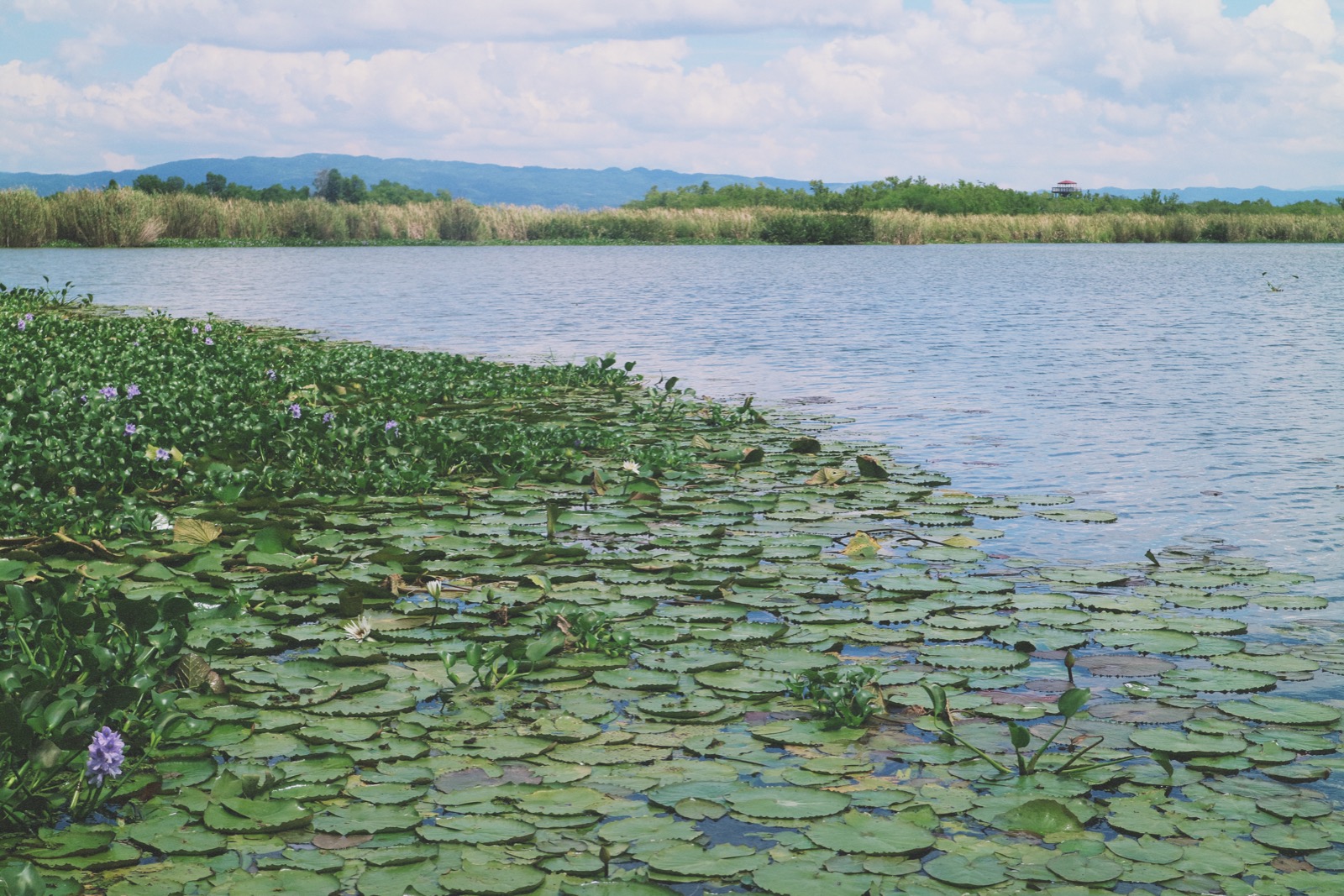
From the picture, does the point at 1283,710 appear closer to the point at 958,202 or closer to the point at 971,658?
the point at 971,658

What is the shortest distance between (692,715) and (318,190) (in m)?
117

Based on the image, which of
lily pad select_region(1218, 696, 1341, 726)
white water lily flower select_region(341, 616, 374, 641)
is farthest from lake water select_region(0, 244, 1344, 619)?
white water lily flower select_region(341, 616, 374, 641)

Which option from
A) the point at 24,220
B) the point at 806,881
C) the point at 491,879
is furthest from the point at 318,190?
the point at 806,881

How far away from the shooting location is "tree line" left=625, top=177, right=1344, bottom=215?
6800 cm

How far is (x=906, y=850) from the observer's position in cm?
265

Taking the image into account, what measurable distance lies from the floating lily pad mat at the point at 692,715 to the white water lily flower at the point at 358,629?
0.05 feet

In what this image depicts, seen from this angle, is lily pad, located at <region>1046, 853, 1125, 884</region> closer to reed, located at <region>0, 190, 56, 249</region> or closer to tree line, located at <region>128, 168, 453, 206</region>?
reed, located at <region>0, 190, 56, 249</region>

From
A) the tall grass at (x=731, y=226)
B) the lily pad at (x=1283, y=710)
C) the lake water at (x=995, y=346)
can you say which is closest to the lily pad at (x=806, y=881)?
the lily pad at (x=1283, y=710)

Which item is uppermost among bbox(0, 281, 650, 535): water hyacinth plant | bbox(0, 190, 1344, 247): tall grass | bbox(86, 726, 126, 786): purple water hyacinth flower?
bbox(0, 190, 1344, 247): tall grass

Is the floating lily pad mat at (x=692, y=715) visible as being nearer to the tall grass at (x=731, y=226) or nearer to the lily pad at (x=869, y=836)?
the lily pad at (x=869, y=836)

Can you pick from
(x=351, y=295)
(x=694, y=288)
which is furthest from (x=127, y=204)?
(x=694, y=288)

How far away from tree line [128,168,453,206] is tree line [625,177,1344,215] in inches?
851

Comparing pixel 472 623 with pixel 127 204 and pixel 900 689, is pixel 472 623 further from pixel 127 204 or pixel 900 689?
pixel 127 204

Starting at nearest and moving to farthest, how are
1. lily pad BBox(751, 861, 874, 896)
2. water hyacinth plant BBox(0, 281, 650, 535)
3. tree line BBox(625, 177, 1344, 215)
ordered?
lily pad BBox(751, 861, 874, 896) → water hyacinth plant BBox(0, 281, 650, 535) → tree line BBox(625, 177, 1344, 215)
